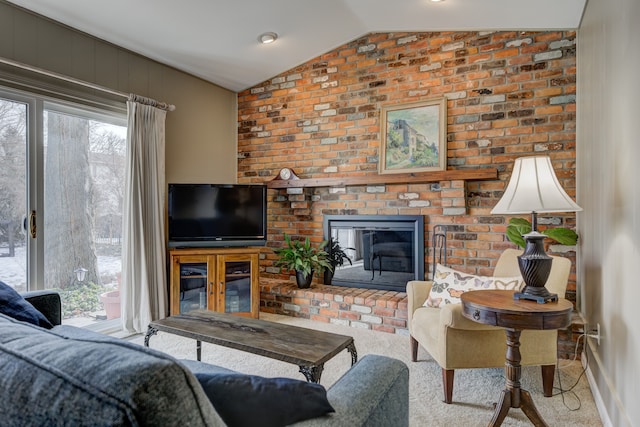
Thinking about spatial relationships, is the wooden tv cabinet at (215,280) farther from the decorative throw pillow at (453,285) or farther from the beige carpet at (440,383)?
the decorative throw pillow at (453,285)

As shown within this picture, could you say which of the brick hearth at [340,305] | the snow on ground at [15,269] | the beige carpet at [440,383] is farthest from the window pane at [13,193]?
the brick hearth at [340,305]

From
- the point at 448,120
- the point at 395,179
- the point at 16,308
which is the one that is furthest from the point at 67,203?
the point at 448,120

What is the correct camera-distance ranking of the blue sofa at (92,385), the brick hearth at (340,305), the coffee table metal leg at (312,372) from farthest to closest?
the brick hearth at (340,305) < the coffee table metal leg at (312,372) < the blue sofa at (92,385)

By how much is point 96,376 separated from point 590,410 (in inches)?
98.8

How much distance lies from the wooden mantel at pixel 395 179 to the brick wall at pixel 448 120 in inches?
4.8

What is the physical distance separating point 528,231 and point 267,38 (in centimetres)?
274

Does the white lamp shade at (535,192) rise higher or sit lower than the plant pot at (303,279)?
higher

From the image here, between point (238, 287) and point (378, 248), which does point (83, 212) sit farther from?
point (378, 248)

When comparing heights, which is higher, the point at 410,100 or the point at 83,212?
the point at 410,100

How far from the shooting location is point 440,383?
248 cm

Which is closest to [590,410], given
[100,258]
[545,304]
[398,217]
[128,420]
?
[545,304]

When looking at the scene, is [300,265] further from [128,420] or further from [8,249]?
[128,420]

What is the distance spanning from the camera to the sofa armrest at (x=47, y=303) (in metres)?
2.23

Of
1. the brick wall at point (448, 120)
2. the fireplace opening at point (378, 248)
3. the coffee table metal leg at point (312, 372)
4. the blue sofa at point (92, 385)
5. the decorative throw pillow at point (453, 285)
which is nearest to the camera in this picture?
the blue sofa at point (92, 385)
